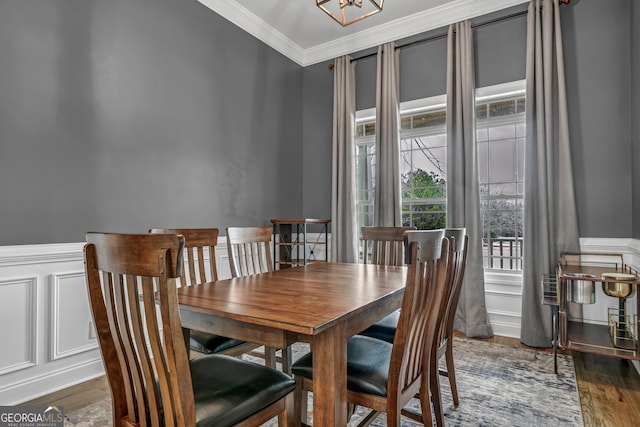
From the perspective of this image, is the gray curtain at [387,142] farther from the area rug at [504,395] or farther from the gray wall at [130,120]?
the area rug at [504,395]

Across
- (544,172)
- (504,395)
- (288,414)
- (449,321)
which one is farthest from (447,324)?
(544,172)

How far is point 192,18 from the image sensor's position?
121 inches

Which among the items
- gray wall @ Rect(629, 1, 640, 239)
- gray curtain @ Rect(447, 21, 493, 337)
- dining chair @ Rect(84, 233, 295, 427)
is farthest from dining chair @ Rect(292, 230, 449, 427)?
gray wall @ Rect(629, 1, 640, 239)

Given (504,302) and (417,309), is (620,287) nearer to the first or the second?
(504,302)

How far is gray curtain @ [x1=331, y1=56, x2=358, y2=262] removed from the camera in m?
3.88

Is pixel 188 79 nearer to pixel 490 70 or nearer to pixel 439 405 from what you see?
pixel 490 70

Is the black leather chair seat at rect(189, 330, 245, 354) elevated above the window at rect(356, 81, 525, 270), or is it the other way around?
the window at rect(356, 81, 525, 270)

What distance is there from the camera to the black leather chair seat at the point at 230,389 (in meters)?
1.06

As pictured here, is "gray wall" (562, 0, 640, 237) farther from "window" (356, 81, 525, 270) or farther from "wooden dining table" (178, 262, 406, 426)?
"wooden dining table" (178, 262, 406, 426)

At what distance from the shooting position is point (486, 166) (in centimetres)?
345

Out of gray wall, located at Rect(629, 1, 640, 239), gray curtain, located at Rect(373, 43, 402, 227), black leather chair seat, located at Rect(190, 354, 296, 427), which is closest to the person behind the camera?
black leather chair seat, located at Rect(190, 354, 296, 427)

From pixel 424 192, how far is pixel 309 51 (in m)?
2.21

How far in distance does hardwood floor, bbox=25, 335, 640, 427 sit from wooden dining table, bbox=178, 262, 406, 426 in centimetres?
123

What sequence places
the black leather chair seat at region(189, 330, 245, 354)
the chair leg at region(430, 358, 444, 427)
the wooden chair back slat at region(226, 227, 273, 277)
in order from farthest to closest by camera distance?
the wooden chair back slat at region(226, 227, 273, 277) < the black leather chair seat at region(189, 330, 245, 354) < the chair leg at region(430, 358, 444, 427)
